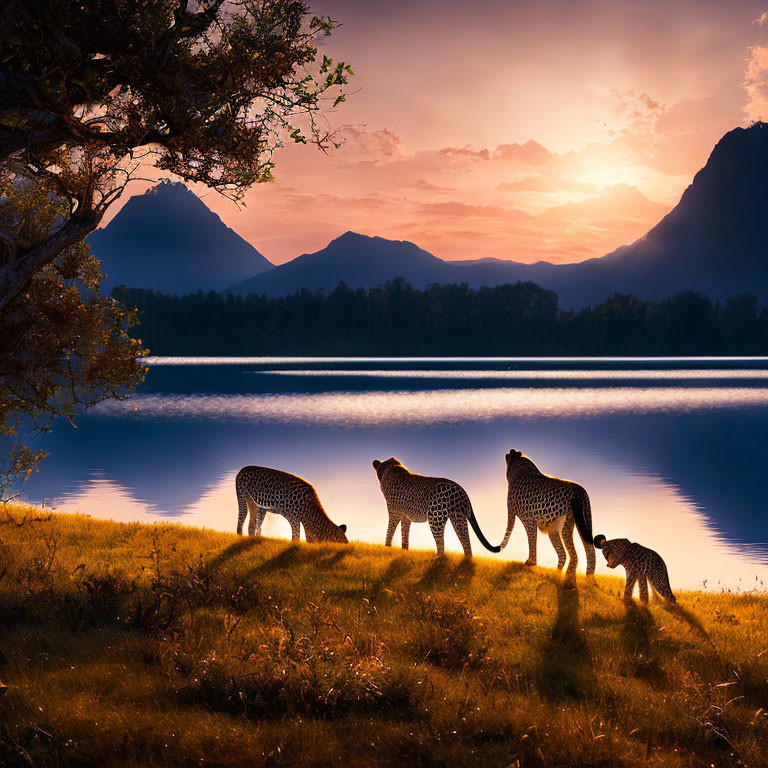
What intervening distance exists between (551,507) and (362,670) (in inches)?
248

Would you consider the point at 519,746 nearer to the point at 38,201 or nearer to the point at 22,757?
the point at 22,757

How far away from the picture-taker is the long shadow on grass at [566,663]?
333 inches

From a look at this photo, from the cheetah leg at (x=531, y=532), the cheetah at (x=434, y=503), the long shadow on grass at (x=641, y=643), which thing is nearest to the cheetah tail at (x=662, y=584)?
the long shadow on grass at (x=641, y=643)

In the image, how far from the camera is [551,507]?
13164mm

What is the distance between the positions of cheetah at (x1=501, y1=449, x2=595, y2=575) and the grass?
892 millimetres

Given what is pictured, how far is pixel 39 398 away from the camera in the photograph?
15078 millimetres

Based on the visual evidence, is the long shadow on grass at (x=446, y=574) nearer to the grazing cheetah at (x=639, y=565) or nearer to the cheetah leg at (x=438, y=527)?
the cheetah leg at (x=438, y=527)

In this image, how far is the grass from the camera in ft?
22.7

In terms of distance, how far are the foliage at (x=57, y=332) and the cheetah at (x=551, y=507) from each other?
8778mm

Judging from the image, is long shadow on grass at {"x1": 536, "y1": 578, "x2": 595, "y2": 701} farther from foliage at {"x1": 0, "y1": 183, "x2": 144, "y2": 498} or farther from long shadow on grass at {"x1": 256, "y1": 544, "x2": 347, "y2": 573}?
foliage at {"x1": 0, "y1": 183, "x2": 144, "y2": 498}

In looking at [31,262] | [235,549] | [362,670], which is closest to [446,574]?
[235,549]

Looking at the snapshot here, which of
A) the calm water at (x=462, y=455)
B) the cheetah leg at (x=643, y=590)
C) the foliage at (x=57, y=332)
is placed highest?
the foliage at (x=57, y=332)

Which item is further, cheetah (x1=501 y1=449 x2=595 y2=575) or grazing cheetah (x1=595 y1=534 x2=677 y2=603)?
cheetah (x1=501 y1=449 x2=595 y2=575)

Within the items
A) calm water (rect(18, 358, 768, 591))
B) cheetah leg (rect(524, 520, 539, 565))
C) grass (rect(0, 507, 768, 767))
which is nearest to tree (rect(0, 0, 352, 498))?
grass (rect(0, 507, 768, 767))
